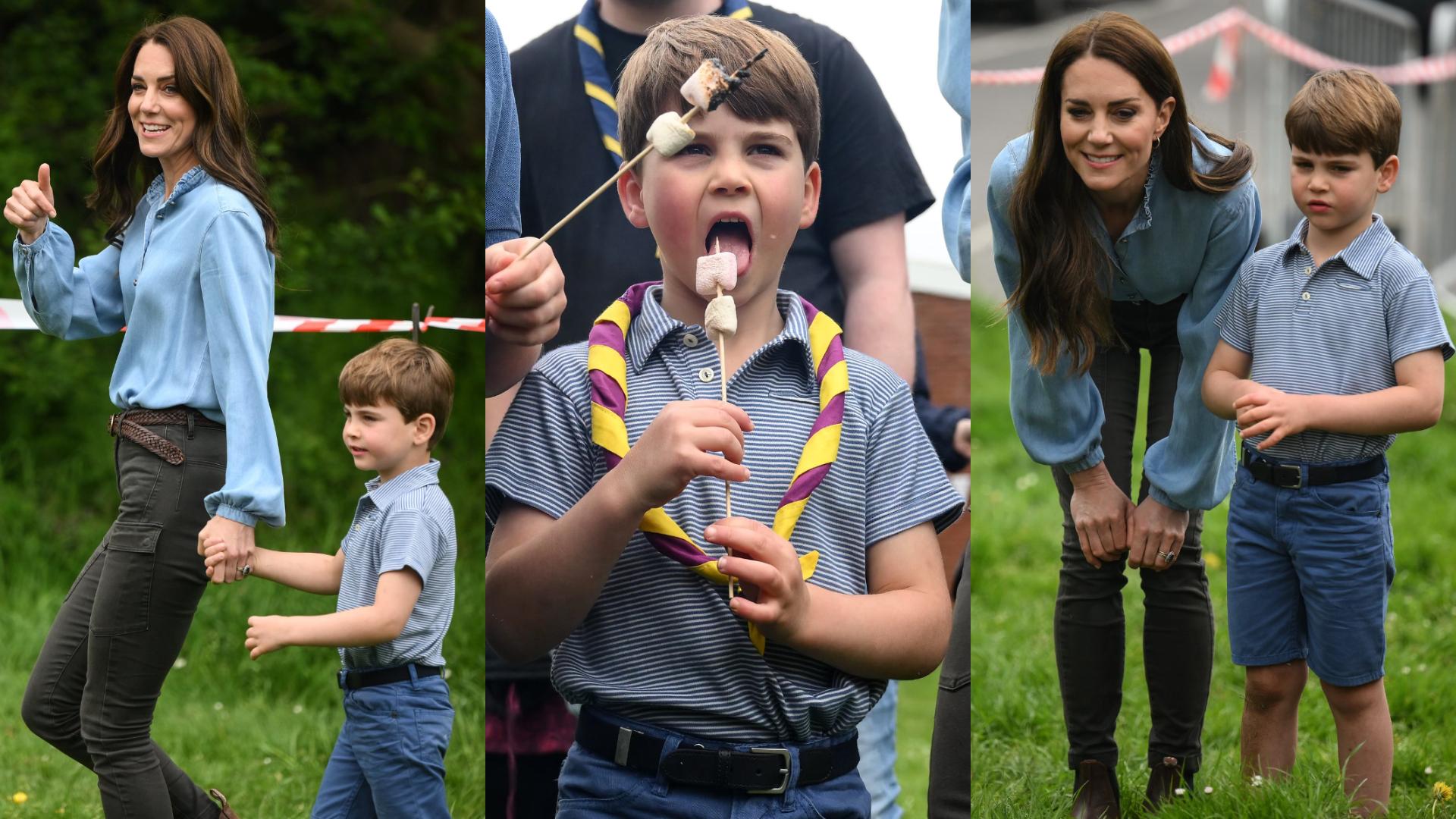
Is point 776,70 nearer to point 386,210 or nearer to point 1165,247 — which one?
point 1165,247

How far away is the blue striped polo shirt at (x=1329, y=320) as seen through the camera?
119 inches

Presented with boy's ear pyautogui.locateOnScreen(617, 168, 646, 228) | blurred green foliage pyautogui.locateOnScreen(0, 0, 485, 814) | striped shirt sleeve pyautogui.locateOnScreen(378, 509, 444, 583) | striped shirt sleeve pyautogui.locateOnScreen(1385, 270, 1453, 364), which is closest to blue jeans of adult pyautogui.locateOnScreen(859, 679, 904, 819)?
striped shirt sleeve pyautogui.locateOnScreen(378, 509, 444, 583)

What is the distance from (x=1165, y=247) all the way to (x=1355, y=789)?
3.83 feet

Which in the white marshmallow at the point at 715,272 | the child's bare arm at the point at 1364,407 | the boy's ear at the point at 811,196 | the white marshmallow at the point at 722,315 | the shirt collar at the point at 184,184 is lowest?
the child's bare arm at the point at 1364,407

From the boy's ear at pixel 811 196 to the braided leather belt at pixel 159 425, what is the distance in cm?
112

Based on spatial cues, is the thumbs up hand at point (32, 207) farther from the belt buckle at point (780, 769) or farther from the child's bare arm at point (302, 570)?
the belt buckle at point (780, 769)

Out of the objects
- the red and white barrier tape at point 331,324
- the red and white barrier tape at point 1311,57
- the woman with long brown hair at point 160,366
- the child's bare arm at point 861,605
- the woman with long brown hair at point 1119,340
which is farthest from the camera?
the red and white barrier tape at point 1311,57

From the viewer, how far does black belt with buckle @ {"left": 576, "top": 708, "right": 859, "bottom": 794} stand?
2.50 m

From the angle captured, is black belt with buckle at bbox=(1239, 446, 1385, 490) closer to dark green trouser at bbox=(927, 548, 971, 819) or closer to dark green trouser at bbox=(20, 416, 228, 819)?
dark green trouser at bbox=(927, 548, 971, 819)

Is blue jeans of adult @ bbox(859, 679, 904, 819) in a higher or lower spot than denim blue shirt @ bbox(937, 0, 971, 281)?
lower

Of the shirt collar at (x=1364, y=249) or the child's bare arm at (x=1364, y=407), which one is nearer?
the child's bare arm at (x=1364, y=407)

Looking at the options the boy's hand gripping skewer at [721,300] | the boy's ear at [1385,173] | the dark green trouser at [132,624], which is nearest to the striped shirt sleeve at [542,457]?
the boy's hand gripping skewer at [721,300]

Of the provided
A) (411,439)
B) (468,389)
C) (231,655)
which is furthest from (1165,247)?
(468,389)

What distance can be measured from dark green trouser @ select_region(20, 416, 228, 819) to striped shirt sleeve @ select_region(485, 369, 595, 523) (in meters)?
0.56
